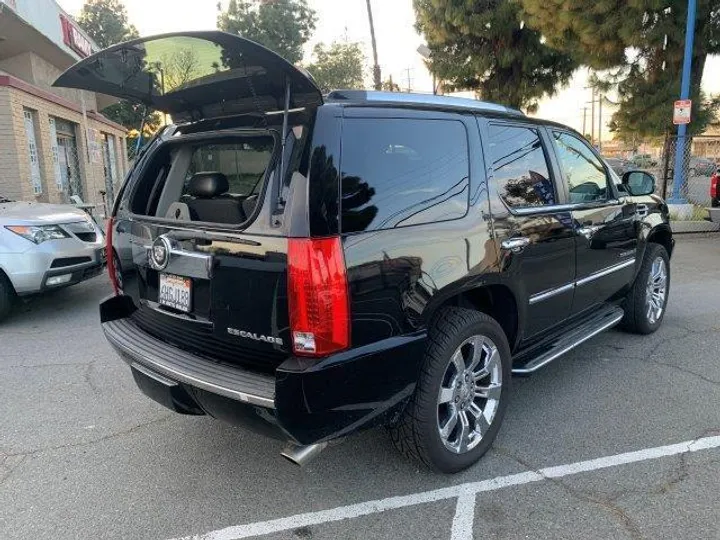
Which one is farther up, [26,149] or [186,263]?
[26,149]

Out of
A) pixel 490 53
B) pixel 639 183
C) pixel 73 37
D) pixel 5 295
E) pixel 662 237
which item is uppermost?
pixel 73 37

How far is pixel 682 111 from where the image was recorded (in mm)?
11367

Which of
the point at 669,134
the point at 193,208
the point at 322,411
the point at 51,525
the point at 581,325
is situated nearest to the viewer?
the point at 322,411

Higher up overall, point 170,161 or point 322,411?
point 170,161

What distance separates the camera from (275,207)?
2.47m

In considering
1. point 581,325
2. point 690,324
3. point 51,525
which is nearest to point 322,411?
point 51,525

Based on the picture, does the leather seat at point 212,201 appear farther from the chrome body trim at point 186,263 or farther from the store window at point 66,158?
the store window at point 66,158

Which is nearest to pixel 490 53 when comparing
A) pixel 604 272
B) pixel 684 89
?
pixel 684 89

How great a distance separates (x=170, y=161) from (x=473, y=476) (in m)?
Answer: 2.49

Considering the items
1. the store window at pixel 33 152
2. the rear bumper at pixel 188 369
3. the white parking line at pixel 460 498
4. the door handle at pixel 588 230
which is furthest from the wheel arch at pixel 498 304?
the store window at pixel 33 152

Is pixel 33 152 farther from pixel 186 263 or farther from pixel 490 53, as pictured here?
pixel 490 53

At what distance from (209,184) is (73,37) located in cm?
1411

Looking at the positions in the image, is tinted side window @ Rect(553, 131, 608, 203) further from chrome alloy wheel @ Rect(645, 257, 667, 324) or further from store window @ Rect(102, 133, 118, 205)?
store window @ Rect(102, 133, 118, 205)

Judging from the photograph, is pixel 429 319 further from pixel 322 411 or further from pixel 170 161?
pixel 170 161
